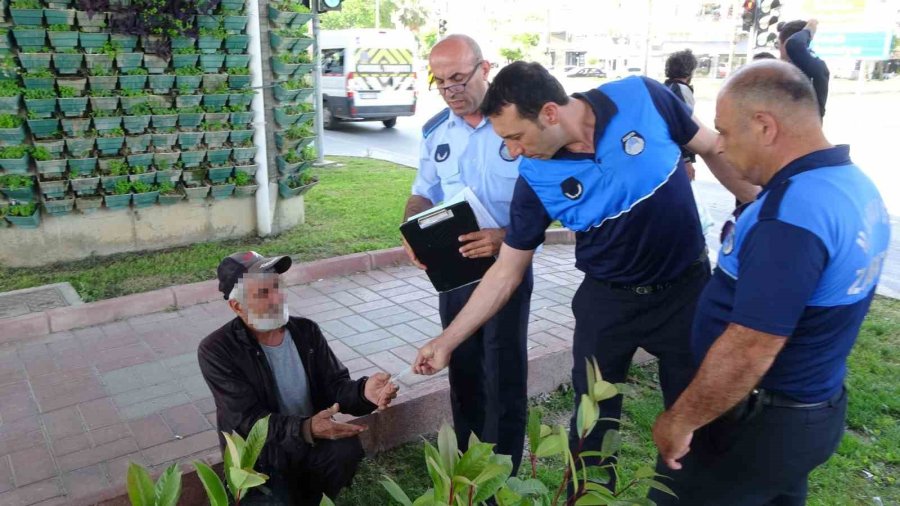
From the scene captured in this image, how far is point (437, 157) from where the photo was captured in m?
3.05

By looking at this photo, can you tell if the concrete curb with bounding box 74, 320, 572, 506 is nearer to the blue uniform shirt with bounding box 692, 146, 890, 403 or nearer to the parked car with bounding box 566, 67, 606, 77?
Result: the blue uniform shirt with bounding box 692, 146, 890, 403

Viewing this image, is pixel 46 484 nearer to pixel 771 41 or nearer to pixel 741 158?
pixel 741 158

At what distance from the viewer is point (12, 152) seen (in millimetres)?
4969

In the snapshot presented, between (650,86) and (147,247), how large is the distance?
15.7 feet

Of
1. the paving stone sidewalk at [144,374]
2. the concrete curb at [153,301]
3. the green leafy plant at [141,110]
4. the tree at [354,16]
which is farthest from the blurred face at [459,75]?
the tree at [354,16]

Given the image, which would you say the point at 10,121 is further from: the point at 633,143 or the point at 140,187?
the point at 633,143

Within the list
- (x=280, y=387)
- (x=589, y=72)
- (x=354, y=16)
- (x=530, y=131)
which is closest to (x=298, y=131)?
(x=280, y=387)

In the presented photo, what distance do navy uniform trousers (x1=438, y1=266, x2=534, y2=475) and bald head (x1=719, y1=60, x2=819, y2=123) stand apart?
1.21 metres

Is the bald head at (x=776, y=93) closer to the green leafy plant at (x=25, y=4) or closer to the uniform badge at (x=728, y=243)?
the uniform badge at (x=728, y=243)

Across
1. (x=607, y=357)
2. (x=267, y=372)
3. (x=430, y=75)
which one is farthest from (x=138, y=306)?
(x=607, y=357)

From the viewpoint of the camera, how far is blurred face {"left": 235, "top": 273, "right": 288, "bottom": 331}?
238cm

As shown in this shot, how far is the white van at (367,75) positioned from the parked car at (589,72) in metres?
28.8

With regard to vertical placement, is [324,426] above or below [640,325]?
below

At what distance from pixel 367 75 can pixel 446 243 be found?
46.6 ft
